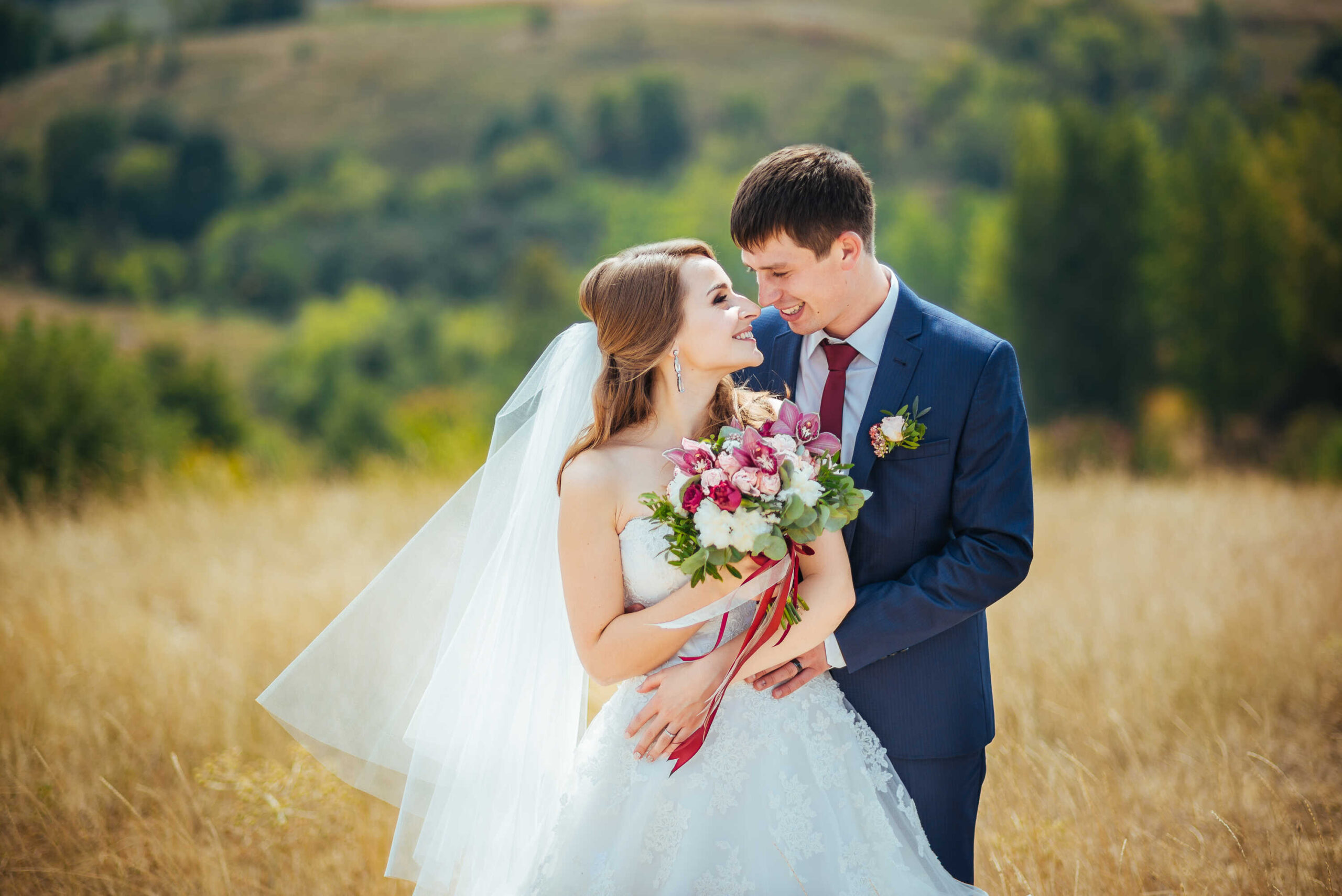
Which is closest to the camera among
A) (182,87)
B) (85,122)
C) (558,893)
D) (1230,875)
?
(558,893)

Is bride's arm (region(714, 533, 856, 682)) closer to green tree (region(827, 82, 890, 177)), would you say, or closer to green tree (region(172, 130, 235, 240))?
green tree (region(827, 82, 890, 177))

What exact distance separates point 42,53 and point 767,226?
184 feet

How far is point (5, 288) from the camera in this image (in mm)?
41906

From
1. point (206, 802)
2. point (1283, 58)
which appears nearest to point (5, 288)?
point (206, 802)

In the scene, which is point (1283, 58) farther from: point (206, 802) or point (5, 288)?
point (5, 288)

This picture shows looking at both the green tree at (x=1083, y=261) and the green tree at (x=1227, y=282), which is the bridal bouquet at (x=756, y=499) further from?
the green tree at (x=1227, y=282)

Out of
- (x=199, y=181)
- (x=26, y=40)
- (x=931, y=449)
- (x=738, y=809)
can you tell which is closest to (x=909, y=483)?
(x=931, y=449)

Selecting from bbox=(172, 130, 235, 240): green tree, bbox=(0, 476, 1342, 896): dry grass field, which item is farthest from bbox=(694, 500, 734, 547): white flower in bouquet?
bbox=(172, 130, 235, 240): green tree

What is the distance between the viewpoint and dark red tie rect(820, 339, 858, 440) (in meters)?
2.98

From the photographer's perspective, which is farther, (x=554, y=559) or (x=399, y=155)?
(x=399, y=155)

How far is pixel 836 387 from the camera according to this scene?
301 cm

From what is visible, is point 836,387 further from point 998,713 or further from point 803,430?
point 998,713

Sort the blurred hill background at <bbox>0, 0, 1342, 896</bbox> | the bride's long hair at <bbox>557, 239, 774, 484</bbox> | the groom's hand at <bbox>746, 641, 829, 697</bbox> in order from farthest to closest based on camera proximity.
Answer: the blurred hill background at <bbox>0, 0, 1342, 896</bbox> < the bride's long hair at <bbox>557, 239, 774, 484</bbox> < the groom's hand at <bbox>746, 641, 829, 697</bbox>

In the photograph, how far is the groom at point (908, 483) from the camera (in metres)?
2.76
